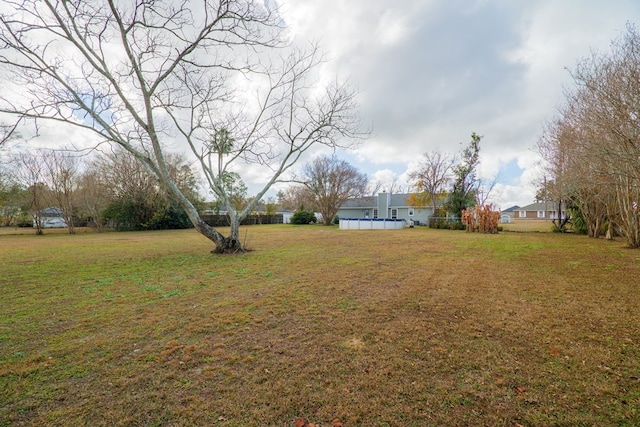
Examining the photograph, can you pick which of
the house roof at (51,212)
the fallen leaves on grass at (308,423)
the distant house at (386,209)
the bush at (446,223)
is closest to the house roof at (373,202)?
the distant house at (386,209)

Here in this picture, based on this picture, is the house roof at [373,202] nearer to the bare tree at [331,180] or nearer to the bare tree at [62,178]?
the bare tree at [331,180]

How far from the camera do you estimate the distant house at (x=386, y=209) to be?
99.8 ft

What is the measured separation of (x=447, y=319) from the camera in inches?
141

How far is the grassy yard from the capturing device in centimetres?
192

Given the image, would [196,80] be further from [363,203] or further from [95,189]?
[363,203]

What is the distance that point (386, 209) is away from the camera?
32.4 meters

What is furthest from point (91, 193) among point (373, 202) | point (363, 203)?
point (373, 202)

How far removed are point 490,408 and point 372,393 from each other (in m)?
0.81

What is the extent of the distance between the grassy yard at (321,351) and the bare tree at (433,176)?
63.3 ft

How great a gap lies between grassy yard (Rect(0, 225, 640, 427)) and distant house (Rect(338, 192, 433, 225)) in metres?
25.0

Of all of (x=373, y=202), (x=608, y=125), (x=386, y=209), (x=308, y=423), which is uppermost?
(x=608, y=125)

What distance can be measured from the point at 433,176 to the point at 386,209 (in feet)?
29.0

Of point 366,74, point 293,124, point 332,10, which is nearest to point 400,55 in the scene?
point 366,74

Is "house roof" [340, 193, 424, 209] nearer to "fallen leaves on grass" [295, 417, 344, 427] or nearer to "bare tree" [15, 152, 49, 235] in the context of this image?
"bare tree" [15, 152, 49, 235]
